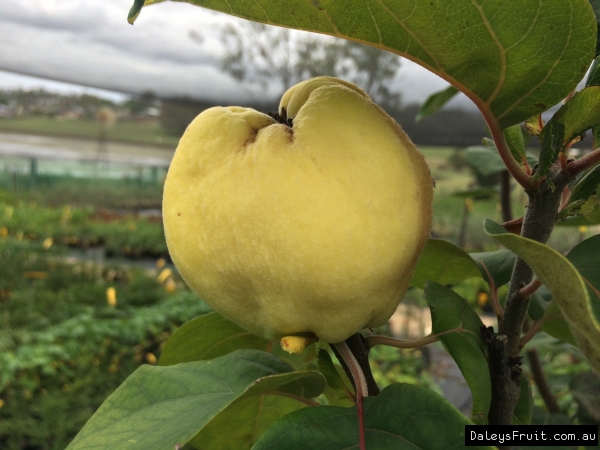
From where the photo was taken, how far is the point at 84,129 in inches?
203

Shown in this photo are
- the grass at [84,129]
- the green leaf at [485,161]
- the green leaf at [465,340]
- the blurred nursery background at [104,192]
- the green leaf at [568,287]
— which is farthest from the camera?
the grass at [84,129]

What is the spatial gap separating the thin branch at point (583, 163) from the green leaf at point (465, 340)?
15 centimetres

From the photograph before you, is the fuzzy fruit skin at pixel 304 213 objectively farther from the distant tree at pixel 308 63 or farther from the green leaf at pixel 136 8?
the distant tree at pixel 308 63

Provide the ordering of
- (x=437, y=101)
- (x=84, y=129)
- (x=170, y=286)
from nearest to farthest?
(x=437, y=101), (x=170, y=286), (x=84, y=129)

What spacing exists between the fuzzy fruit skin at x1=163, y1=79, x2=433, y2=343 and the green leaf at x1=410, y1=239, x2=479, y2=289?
0.19 meters

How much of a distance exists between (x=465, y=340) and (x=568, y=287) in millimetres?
137

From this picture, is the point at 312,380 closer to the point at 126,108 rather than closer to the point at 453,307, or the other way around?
the point at 453,307

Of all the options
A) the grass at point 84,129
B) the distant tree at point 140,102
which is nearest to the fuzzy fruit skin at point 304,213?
the distant tree at point 140,102

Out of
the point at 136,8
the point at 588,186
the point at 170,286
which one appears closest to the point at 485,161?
the point at 588,186

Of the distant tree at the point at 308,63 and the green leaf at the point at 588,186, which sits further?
the distant tree at the point at 308,63

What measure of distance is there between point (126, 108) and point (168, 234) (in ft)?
16.6

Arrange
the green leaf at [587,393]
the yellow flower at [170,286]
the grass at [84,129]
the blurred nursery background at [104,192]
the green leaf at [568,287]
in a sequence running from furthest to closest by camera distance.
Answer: the grass at [84,129]
the yellow flower at [170,286]
the blurred nursery background at [104,192]
the green leaf at [587,393]
the green leaf at [568,287]

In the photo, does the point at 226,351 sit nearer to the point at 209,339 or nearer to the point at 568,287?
the point at 209,339

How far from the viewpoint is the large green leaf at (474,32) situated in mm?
311
